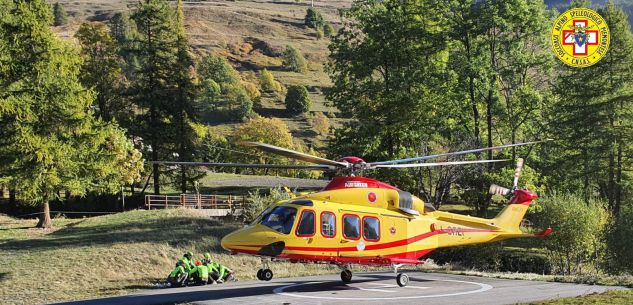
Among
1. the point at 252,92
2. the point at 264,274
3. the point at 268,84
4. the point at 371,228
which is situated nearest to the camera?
the point at 264,274

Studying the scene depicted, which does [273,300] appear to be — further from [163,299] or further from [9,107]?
[9,107]

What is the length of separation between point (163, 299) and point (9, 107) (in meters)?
20.0

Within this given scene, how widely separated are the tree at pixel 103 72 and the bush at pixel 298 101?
99.5 m

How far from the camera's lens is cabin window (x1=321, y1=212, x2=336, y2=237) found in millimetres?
19438

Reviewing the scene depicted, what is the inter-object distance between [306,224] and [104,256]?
44.9 ft

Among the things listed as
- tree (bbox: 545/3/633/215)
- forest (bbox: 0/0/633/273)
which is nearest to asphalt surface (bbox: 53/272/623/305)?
forest (bbox: 0/0/633/273)

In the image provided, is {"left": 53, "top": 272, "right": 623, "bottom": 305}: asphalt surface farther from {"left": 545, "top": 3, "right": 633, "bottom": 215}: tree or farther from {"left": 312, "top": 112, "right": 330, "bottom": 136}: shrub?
{"left": 312, "top": 112, "right": 330, "bottom": 136}: shrub

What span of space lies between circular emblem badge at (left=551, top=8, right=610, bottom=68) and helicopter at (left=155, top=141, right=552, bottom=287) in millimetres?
20674

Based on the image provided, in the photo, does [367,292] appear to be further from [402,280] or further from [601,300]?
[601,300]

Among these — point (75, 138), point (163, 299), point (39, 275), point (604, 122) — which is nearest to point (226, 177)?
point (75, 138)

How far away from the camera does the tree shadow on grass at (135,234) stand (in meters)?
31.3

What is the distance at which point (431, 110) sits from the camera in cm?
4225

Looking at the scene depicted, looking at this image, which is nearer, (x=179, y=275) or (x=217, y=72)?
(x=179, y=275)

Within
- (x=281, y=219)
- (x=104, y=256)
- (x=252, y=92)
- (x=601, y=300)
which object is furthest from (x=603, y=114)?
(x=252, y=92)
